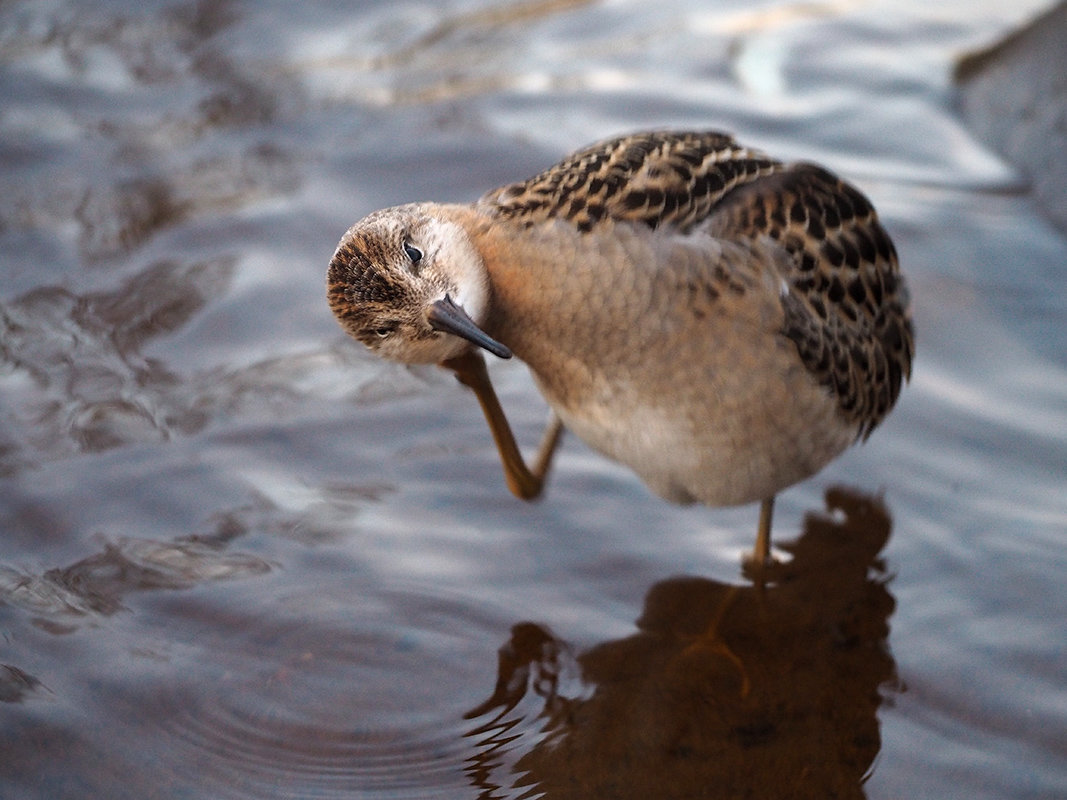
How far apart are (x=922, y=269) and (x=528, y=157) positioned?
2515 millimetres

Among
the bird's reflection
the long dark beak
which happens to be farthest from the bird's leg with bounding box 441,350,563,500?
the bird's reflection

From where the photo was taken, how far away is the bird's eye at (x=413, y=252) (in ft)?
14.9

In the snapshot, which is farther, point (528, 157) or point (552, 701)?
point (528, 157)

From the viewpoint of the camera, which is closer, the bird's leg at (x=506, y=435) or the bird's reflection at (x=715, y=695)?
the bird's reflection at (x=715, y=695)

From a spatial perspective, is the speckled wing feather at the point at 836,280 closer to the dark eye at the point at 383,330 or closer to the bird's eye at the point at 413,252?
the bird's eye at the point at 413,252

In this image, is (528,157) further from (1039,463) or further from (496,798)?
(496,798)

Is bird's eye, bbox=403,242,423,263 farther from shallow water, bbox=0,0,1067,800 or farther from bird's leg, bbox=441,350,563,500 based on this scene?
shallow water, bbox=0,0,1067,800

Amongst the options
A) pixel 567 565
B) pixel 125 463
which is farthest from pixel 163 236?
pixel 567 565

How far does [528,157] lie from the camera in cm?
846

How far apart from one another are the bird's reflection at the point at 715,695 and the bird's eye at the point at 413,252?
1.74 meters

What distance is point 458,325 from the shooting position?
441 centimetres

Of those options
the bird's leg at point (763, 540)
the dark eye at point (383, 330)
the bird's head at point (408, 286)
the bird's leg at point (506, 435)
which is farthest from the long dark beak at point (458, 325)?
the bird's leg at point (763, 540)

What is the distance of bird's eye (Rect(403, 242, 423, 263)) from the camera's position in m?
4.53

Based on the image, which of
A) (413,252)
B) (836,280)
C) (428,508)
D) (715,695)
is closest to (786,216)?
(836,280)
